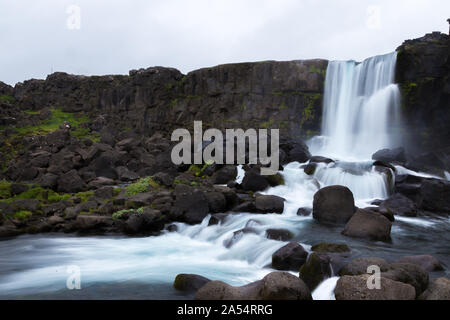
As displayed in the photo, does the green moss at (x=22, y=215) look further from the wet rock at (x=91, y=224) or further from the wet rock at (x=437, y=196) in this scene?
the wet rock at (x=437, y=196)

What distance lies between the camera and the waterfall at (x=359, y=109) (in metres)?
27.8

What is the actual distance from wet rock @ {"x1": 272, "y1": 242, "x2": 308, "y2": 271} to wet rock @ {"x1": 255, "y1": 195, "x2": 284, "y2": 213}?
587cm

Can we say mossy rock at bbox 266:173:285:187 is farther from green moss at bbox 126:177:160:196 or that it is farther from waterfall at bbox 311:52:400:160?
waterfall at bbox 311:52:400:160

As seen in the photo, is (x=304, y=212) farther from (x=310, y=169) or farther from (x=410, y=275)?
(x=410, y=275)

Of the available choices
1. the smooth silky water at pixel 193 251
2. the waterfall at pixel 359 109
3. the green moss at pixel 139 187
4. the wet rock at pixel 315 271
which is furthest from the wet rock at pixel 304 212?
the waterfall at pixel 359 109

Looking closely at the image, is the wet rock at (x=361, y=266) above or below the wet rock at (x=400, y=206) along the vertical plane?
above

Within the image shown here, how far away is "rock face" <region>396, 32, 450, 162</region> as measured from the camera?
26.0m

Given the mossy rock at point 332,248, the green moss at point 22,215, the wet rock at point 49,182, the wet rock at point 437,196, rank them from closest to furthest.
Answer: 1. the mossy rock at point 332,248
2. the green moss at point 22,215
3. the wet rock at point 437,196
4. the wet rock at point 49,182

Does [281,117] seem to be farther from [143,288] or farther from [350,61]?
[143,288]

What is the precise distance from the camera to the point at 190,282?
299 inches

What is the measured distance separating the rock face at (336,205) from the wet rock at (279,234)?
2264 mm

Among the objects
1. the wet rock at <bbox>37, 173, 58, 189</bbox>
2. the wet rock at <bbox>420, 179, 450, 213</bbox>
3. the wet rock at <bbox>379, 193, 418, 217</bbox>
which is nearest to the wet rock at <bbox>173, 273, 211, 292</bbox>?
the wet rock at <bbox>379, 193, 418, 217</bbox>

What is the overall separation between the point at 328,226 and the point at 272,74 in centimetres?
2488

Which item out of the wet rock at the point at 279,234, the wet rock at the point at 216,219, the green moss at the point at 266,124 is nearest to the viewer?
the wet rock at the point at 279,234
